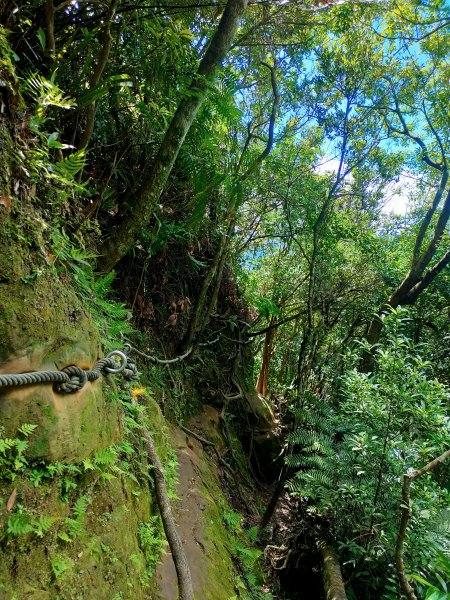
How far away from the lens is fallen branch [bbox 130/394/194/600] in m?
2.24

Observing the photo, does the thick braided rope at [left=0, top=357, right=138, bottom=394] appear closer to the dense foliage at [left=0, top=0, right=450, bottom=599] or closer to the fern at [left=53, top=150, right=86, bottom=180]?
the dense foliage at [left=0, top=0, right=450, bottom=599]

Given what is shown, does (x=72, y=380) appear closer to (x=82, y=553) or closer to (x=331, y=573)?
(x=82, y=553)

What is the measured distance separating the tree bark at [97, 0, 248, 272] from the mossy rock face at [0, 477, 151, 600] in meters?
1.99

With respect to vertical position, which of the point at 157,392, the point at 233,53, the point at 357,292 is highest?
the point at 233,53

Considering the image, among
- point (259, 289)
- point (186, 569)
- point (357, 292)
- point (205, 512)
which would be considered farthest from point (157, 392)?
point (357, 292)

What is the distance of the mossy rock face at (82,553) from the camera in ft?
4.73

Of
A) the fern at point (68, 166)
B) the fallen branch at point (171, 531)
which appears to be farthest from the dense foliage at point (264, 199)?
the fallen branch at point (171, 531)

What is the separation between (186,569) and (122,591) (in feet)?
1.73

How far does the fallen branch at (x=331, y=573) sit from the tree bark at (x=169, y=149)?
4276 mm

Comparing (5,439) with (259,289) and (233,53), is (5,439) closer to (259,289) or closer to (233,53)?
(233,53)

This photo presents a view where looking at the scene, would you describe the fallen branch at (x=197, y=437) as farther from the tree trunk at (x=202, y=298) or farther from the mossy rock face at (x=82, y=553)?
the mossy rock face at (x=82, y=553)

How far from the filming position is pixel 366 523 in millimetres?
4520

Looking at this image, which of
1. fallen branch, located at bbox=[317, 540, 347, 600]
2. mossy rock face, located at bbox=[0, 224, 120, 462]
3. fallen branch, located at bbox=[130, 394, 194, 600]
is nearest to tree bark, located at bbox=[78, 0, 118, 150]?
mossy rock face, located at bbox=[0, 224, 120, 462]

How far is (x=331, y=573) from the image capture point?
179 inches
